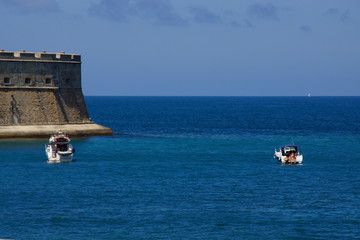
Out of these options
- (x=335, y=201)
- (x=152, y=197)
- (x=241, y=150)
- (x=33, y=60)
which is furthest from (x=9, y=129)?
(x=335, y=201)

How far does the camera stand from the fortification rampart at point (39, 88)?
58094 mm

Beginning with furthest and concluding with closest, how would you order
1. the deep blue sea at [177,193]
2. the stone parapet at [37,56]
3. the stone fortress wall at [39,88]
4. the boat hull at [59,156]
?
the stone fortress wall at [39,88]
the stone parapet at [37,56]
the boat hull at [59,156]
the deep blue sea at [177,193]

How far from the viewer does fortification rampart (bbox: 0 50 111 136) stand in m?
58.1

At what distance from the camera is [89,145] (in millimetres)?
55562

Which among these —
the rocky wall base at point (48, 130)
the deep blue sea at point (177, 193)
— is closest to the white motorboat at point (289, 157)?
the deep blue sea at point (177, 193)

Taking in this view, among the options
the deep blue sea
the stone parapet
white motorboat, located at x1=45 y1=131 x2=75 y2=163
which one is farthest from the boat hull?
the stone parapet

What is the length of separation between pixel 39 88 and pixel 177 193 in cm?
2956

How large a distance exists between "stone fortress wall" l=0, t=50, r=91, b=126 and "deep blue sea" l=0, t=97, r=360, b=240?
3.82 metres

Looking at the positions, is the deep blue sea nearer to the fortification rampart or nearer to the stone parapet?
the fortification rampart

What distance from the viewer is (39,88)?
59.8m

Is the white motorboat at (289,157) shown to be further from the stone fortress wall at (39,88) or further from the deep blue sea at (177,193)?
the stone fortress wall at (39,88)

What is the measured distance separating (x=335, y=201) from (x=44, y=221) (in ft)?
49.5

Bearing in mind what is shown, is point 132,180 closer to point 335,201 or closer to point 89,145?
point 335,201

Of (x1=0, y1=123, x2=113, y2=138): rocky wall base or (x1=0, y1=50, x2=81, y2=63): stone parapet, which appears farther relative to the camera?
(x1=0, y1=50, x2=81, y2=63): stone parapet
